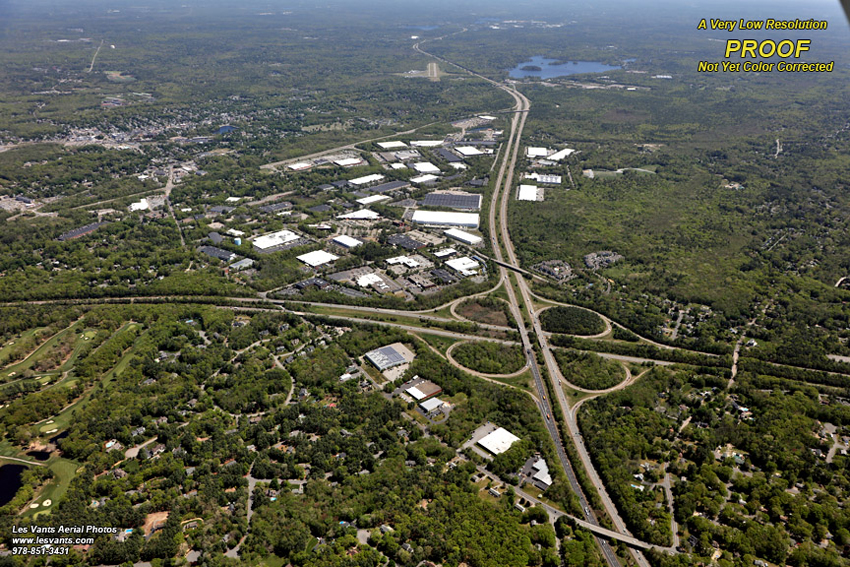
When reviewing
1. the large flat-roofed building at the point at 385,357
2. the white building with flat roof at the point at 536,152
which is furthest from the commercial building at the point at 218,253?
the white building with flat roof at the point at 536,152

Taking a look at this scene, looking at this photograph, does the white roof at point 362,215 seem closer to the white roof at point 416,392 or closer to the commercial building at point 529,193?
the commercial building at point 529,193

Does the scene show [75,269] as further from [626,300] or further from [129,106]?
[129,106]

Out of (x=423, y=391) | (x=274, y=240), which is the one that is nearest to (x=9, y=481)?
(x=423, y=391)

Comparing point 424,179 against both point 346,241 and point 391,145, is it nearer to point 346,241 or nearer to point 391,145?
point 391,145

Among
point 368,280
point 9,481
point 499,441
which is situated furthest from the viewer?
point 368,280

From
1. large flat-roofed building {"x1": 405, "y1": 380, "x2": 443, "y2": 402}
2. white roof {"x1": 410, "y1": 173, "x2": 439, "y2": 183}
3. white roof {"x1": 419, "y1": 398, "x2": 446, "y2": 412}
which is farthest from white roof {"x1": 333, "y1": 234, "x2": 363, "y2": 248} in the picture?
white roof {"x1": 419, "y1": 398, "x2": 446, "y2": 412}

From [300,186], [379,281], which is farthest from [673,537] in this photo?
[300,186]
